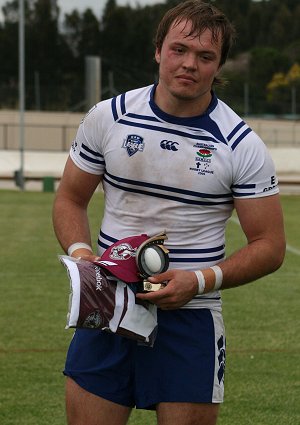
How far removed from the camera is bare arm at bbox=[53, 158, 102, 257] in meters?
4.84

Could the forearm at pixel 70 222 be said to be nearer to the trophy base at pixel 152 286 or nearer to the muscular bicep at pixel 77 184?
the muscular bicep at pixel 77 184

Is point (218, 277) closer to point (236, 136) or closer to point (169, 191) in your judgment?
point (169, 191)

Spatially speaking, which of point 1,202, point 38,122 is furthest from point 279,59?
point 1,202

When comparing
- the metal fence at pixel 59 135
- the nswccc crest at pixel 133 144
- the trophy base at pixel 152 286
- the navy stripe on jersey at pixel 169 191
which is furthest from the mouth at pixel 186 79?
the metal fence at pixel 59 135

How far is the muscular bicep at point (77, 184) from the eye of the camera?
4812mm

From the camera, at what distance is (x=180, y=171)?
4543mm

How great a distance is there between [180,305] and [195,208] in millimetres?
411

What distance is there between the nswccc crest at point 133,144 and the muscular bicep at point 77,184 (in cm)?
26

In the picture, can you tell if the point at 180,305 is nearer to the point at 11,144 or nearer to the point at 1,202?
the point at 1,202

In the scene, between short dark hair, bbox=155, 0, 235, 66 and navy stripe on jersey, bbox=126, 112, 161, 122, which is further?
navy stripe on jersey, bbox=126, 112, 161, 122

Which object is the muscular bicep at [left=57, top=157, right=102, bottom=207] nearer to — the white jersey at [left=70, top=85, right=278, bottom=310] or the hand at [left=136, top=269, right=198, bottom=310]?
the white jersey at [left=70, top=85, right=278, bottom=310]

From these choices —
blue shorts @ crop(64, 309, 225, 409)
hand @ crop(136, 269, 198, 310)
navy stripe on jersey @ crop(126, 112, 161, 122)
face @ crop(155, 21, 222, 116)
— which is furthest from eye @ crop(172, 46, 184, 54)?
blue shorts @ crop(64, 309, 225, 409)

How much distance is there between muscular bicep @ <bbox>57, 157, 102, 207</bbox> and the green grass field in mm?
3210

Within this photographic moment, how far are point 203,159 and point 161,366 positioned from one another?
0.84 m
